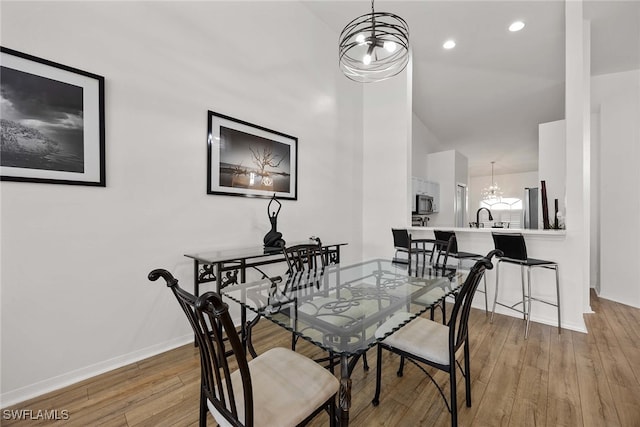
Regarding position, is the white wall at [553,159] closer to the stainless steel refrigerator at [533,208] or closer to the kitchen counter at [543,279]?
the stainless steel refrigerator at [533,208]

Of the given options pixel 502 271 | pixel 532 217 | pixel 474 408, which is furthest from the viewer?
pixel 532 217

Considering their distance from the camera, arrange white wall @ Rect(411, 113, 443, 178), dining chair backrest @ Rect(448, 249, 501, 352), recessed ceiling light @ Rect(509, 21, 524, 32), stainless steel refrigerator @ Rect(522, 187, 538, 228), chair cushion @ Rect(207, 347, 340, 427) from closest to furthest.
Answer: chair cushion @ Rect(207, 347, 340, 427), dining chair backrest @ Rect(448, 249, 501, 352), recessed ceiling light @ Rect(509, 21, 524, 32), stainless steel refrigerator @ Rect(522, 187, 538, 228), white wall @ Rect(411, 113, 443, 178)

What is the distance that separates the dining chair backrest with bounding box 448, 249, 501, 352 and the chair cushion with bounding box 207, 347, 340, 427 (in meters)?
0.66

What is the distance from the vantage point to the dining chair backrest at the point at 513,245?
8.71 ft

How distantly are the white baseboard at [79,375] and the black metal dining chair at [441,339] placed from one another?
5.72 feet

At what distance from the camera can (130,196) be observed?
204 centimetres

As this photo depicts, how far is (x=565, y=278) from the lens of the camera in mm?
2811

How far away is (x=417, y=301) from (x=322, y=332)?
0.70 meters

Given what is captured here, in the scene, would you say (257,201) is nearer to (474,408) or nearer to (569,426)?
(474,408)

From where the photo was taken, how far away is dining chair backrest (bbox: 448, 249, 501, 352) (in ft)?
4.24

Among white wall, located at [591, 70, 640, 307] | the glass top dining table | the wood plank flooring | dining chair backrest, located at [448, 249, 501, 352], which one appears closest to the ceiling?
white wall, located at [591, 70, 640, 307]

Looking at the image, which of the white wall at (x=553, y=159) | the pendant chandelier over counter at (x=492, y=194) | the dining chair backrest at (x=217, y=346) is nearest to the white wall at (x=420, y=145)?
the white wall at (x=553, y=159)

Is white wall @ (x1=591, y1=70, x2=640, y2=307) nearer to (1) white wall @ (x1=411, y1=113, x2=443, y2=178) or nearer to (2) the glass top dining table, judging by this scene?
(1) white wall @ (x1=411, y1=113, x2=443, y2=178)

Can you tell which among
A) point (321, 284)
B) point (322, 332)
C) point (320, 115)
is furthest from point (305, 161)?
point (322, 332)
